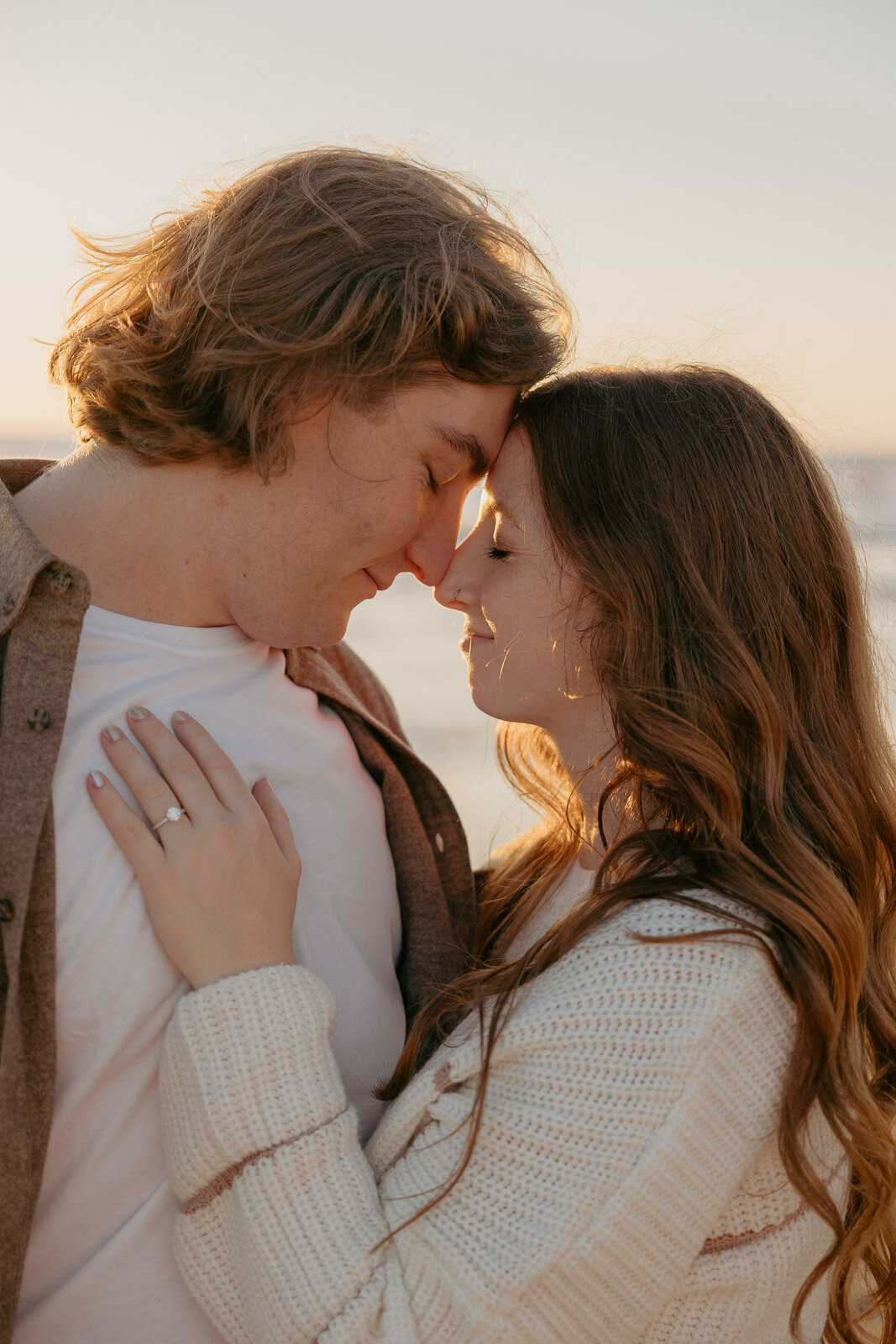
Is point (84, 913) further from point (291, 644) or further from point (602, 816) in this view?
point (602, 816)

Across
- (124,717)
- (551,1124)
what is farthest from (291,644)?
(551,1124)

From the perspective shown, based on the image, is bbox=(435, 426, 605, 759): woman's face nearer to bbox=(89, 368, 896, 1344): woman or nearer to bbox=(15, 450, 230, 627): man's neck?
bbox=(89, 368, 896, 1344): woman

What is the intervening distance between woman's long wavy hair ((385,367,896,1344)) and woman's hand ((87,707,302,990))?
0.39 meters

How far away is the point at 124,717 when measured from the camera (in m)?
1.78

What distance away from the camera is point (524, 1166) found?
152 cm

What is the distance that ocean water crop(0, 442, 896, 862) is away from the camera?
2215 millimetres

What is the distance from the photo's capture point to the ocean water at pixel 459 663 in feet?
7.27

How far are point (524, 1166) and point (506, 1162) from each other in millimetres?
28

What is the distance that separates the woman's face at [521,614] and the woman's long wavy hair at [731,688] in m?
0.04

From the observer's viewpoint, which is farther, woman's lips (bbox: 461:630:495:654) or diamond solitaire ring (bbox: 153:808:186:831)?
woman's lips (bbox: 461:630:495:654)

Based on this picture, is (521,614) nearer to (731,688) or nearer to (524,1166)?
(731,688)

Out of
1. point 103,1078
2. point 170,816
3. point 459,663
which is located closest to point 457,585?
point 170,816

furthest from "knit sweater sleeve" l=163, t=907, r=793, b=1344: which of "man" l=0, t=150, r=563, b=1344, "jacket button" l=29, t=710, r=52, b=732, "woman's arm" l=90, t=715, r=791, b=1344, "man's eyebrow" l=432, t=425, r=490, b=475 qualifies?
"man's eyebrow" l=432, t=425, r=490, b=475

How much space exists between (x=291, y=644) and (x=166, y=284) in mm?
695
